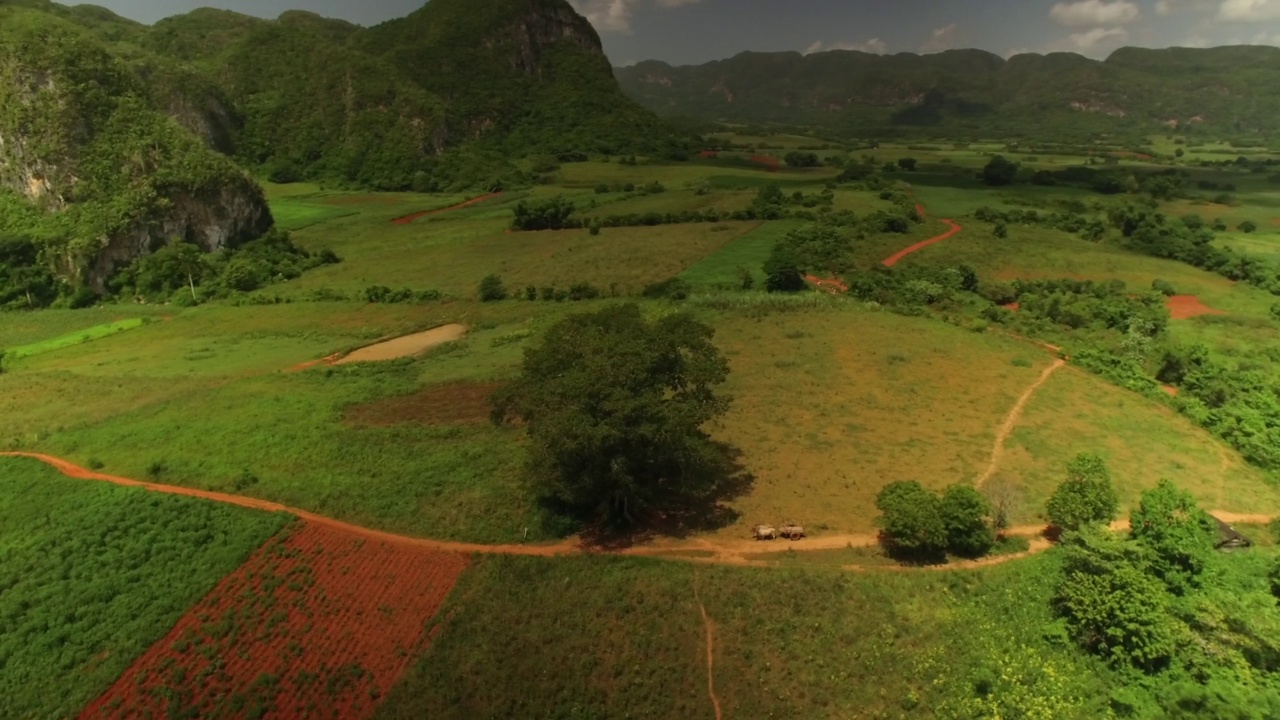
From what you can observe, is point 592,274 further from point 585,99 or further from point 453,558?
point 585,99

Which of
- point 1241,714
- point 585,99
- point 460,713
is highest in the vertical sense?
point 585,99

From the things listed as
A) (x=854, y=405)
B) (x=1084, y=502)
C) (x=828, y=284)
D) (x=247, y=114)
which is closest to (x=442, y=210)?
(x=247, y=114)

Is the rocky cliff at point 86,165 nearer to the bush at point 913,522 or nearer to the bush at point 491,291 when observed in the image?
the bush at point 491,291

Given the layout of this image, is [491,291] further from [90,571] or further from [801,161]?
[801,161]

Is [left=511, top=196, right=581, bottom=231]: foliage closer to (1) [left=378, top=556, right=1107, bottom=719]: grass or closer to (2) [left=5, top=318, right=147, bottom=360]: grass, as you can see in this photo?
(2) [left=5, top=318, right=147, bottom=360]: grass

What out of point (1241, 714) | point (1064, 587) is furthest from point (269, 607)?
point (1241, 714)

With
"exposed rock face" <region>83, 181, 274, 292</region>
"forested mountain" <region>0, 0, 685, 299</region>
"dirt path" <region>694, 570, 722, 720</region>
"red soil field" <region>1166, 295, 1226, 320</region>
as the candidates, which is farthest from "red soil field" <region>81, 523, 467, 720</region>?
"forested mountain" <region>0, 0, 685, 299</region>
